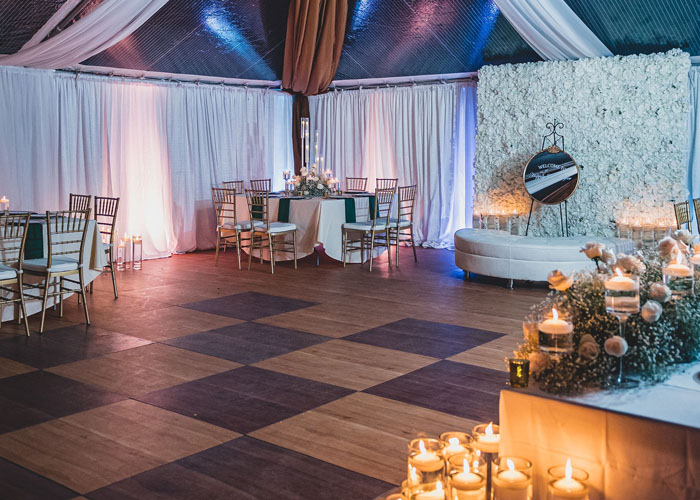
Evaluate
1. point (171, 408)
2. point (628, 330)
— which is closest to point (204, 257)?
point (171, 408)

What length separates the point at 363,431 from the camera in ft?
11.1

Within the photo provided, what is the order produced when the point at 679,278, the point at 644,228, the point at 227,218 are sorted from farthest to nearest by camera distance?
the point at 227,218 → the point at 644,228 → the point at 679,278

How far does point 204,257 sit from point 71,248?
10.8 feet

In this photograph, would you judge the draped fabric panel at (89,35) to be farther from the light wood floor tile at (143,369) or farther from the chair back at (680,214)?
the chair back at (680,214)

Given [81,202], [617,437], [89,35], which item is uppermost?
[89,35]

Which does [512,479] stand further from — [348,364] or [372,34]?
[372,34]

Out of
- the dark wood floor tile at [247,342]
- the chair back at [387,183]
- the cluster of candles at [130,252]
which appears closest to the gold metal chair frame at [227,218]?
the cluster of candles at [130,252]

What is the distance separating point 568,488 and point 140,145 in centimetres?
816

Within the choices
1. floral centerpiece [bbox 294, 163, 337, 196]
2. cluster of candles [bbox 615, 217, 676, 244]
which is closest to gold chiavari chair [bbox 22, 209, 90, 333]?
floral centerpiece [bbox 294, 163, 337, 196]

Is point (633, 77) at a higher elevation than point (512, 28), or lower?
lower

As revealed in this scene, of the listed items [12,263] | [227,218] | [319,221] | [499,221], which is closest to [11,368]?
[12,263]

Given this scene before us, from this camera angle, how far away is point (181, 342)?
16.6 feet

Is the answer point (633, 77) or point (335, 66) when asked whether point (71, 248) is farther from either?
point (633, 77)

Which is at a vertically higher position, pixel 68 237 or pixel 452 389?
pixel 68 237
